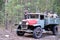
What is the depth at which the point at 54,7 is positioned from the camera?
20.6 metres

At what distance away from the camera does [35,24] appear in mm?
12062

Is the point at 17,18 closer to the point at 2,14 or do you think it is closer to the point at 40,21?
the point at 2,14

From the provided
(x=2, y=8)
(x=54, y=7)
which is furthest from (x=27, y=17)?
(x=54, y=7)

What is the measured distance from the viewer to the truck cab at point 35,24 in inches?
472

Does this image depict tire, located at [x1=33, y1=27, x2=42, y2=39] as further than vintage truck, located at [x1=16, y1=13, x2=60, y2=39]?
No

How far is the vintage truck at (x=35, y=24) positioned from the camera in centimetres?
1200

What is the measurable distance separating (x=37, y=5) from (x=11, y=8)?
22.9 feet

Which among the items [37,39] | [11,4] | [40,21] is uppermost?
[11,4]

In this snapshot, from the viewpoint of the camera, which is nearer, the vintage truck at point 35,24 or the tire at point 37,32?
the tire at point 37,32

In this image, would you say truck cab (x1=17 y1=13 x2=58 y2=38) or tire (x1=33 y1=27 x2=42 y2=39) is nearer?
tire (x1=33 y1=27 x2=42 y2=39)

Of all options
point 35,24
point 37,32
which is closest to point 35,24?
point 35,24

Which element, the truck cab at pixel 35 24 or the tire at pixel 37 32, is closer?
the tire at pixel 37 32

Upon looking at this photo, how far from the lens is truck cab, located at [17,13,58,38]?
39.4ft

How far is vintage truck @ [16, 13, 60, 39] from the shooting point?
12000mm
